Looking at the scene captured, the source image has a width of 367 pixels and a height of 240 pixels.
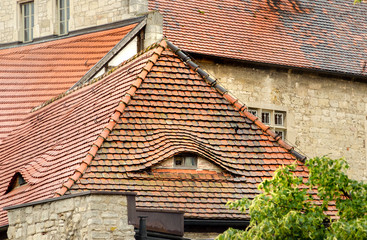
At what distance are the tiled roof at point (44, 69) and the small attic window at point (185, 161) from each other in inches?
250

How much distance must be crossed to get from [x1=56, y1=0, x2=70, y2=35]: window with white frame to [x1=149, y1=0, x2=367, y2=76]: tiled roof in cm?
332

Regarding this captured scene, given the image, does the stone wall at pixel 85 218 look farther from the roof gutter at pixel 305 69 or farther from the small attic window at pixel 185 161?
the roof gutter at pixel 305 69

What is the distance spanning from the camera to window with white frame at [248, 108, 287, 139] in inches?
1006

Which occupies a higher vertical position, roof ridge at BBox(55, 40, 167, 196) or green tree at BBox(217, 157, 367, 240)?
roof ridge at BBox(55, 40, 167, 196)

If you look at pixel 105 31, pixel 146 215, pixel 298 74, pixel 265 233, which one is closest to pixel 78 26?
pixel 105 31

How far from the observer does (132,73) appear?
61.8 feet

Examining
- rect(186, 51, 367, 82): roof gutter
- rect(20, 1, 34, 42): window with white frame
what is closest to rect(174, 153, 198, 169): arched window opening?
rect(186, 51, 367, 82): roof gutter

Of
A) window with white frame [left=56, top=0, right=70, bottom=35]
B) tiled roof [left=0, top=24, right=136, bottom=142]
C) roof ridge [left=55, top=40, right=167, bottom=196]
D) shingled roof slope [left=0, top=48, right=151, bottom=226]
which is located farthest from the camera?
window with white frame [left=56, top=0, right=70, bottom=35]

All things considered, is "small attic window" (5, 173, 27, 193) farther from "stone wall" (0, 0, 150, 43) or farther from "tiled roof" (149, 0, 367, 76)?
"stone wall" (0, 0, 150, 43)

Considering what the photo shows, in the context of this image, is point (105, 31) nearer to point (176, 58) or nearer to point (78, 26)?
point (78, 26)

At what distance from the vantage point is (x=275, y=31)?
26281 mm

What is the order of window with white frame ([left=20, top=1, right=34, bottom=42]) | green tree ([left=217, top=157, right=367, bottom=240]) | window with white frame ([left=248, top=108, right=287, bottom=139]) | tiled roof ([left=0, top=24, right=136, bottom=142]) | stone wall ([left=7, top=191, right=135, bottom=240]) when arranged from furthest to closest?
window with white frame ([left=20, top=1, right=34, bottom=42]), window with white frame ([left=248, top=108, right=287, bottom=139]), tiled roof ([left=0, top=24, right=136, bottom=142]), stone wall ([left=7, top=191, right=135, bottom=240]), green tree ([left=217, top=157, right=367, bottom=240])

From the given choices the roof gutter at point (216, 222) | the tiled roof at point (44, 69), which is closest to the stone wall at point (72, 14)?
the tiled roof at point (44, 69)

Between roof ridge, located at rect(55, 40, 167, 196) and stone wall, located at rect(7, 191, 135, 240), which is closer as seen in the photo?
stone wall, located at rect(7, 191, 135, 240)
